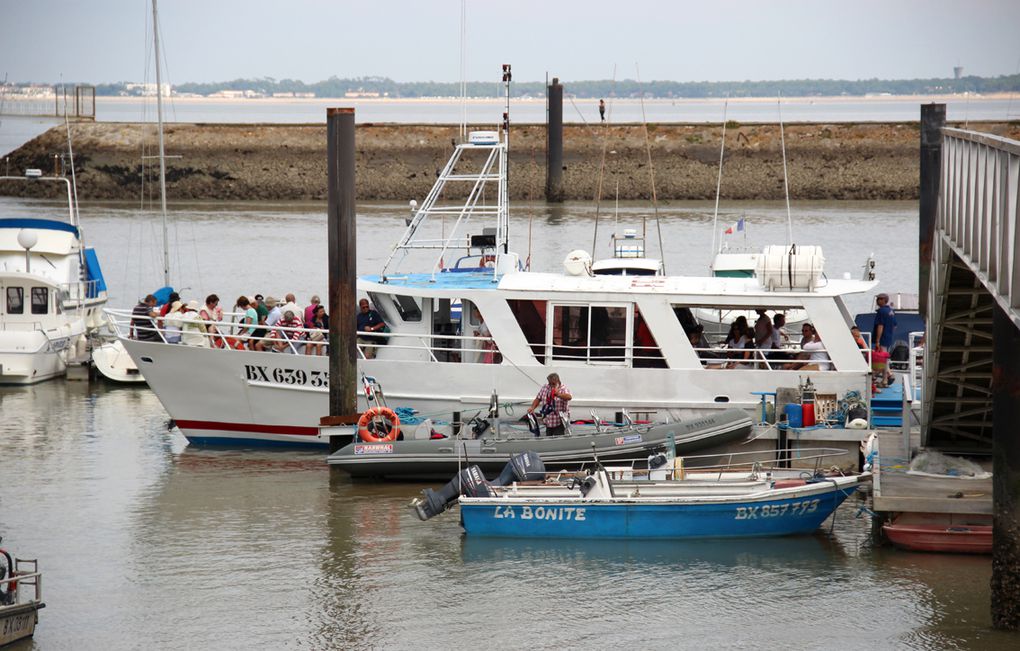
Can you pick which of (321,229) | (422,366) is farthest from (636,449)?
(321,229)

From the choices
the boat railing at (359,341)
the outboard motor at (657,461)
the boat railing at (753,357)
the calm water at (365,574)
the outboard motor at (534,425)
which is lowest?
the calm water at (365,574)

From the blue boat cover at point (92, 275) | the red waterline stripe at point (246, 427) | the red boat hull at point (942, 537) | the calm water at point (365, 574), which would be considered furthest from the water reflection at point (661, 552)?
the blue boat cover at point (92, 275)

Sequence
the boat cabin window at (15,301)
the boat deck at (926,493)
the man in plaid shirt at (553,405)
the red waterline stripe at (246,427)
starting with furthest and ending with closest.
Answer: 1. the boat cabin window at (15,301)
2. the red waterline stripe at (246,427)
3. the man in plaid shirt at (553,405)
4. the boat deck at (926,493)

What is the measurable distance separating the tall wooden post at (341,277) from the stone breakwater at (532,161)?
3919cm

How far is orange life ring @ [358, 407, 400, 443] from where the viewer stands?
673 inches

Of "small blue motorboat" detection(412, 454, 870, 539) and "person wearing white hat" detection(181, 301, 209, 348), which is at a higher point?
"person wearing white hat" detection(181, 301, 209, 348)

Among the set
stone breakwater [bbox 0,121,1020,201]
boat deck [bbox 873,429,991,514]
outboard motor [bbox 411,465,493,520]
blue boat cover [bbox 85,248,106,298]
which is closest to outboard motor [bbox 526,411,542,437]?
outboard motor [bbox 411,465,493,520]

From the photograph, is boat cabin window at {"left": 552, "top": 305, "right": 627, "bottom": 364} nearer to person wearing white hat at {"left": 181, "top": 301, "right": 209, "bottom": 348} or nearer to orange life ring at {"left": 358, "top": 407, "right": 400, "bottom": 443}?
orange life ring at {"left": 358, "top": 407, "right": 400, "bottom": 443}

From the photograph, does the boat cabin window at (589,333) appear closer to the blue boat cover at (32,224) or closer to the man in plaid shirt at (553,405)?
the man in plaid shirt at (553,405)

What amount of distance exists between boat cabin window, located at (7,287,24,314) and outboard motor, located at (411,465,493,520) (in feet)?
43.5

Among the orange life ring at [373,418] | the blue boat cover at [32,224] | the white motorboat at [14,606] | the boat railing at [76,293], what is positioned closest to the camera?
the white motorboat at [14,606]

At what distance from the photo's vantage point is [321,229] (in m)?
50.3

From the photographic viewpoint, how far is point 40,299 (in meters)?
25.2

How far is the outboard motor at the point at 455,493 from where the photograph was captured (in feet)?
48.1
